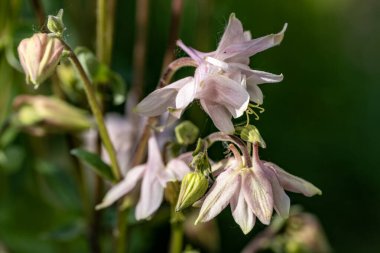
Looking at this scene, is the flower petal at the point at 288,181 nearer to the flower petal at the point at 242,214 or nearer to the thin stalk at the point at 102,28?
the flower petal at the point at 242,214

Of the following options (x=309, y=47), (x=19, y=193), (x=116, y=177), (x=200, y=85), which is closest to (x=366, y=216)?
(x=309, y=47)

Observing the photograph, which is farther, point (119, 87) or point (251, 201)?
point (119, 87)

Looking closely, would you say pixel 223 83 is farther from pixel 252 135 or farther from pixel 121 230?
pixel 121 230

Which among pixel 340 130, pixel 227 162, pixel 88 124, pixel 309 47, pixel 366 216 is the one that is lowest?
pixel 366 216

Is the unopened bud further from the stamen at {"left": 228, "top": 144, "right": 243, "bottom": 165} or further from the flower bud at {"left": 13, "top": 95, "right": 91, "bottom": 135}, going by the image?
the flower bud at {"left": 13, "top": 95, "right": 91, "bottom": 135}

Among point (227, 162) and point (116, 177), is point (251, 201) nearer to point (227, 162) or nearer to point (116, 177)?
point (227, 162)

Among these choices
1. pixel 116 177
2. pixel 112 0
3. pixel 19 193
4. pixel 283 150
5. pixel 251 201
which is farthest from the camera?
pixel 283 150

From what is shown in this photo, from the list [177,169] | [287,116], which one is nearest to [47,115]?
[177,169]
